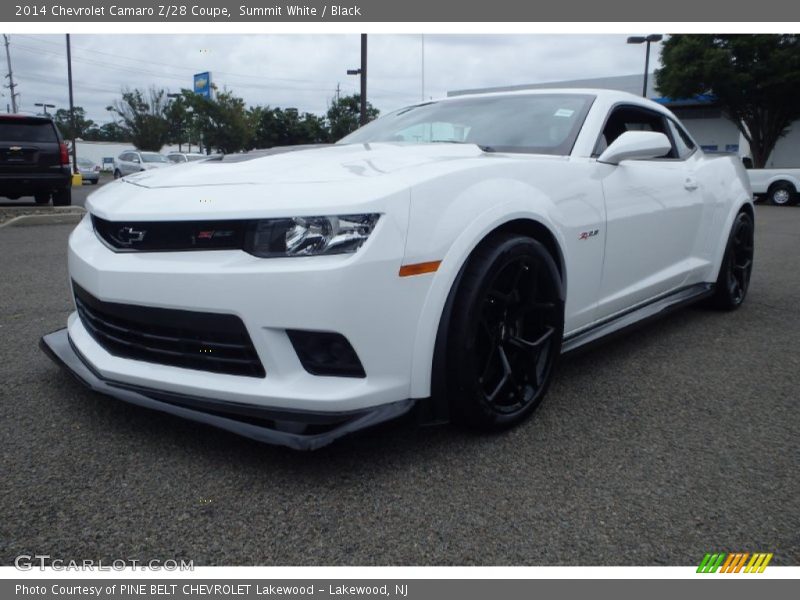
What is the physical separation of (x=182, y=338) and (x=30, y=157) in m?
10.0

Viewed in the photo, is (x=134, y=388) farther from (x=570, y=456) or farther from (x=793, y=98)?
Result: (x=793, y=98)

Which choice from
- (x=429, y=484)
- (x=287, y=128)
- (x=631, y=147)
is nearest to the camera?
(x=429, y=484)

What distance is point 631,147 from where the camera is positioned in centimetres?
285

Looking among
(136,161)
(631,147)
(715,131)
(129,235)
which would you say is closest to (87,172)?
(136,161)

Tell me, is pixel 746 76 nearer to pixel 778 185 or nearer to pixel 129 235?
pixel 778 185

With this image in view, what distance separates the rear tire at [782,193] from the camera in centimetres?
1758

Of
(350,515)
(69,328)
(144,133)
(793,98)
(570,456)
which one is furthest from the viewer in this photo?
(144,133)

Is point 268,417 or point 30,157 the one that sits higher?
point 30,157

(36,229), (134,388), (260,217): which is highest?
(260,217)

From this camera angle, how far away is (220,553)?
66.2 inches

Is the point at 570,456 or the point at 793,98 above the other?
the point at 793,98

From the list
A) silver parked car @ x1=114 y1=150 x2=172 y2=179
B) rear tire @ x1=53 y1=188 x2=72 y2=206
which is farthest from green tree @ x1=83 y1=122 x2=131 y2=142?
rear tire @ x1=53 y1=188 x2=72 y2=206
